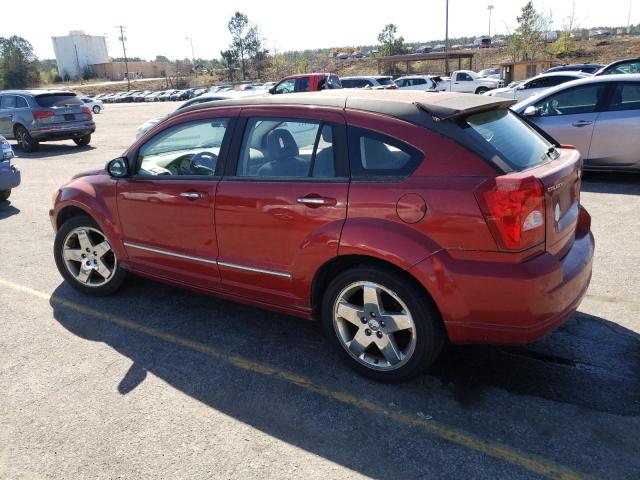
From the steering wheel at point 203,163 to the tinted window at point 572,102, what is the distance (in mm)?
6520

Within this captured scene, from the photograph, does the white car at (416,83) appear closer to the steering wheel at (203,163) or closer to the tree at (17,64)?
the steering wheel at (203,163)

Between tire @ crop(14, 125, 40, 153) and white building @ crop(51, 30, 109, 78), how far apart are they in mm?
119237

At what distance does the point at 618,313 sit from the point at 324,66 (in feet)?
242

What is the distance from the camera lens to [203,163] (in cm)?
402

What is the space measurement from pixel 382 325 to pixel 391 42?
71.4 meters

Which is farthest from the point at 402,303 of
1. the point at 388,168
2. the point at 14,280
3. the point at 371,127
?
the point at 14,280

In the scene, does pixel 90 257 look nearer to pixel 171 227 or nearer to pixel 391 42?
pixel 171 227

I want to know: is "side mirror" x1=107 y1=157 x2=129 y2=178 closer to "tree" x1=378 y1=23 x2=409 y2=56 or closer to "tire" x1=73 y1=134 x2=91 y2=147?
"tire" x1=73 y1=134 x2=91 y2=147

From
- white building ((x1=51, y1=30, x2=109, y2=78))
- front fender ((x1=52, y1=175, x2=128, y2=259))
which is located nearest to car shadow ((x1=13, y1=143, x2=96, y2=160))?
front fender ((x1=52, y1=175, x2=128, y2=259))

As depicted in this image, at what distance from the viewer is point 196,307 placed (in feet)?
15.4

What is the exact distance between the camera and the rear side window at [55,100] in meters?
16.1

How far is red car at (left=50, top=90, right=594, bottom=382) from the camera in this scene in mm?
2896

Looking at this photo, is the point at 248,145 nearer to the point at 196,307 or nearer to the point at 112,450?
the point at 196,307

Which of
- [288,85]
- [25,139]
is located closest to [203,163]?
[25,139]
